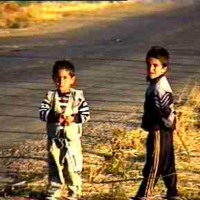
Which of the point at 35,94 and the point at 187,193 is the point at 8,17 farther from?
the point at 187,193

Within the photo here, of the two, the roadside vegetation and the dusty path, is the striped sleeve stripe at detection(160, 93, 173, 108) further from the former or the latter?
the dusty path

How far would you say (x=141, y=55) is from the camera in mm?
20000

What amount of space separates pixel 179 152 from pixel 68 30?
20164 millimetres

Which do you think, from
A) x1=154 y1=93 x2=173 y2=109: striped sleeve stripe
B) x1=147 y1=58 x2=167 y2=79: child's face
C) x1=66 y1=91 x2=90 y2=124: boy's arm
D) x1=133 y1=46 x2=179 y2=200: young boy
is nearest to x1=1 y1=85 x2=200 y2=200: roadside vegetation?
x1=133 y1=46 x2=179 y2=200: young boy


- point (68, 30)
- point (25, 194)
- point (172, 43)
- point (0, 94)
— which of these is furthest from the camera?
point (68, 30)

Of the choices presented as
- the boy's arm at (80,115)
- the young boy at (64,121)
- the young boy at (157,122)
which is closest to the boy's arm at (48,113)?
the young boy at (64,121)

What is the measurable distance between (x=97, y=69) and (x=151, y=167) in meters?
10.3

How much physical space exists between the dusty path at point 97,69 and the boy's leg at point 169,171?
173 centimetres

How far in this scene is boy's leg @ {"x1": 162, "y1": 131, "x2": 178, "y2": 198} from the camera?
6.62 m

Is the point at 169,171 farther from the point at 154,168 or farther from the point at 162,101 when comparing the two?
the point at 162,101

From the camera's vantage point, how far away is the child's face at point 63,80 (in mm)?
6344

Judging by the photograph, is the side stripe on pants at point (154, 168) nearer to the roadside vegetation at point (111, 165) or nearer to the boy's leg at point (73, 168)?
the roadside vegetation at point (111, 165)

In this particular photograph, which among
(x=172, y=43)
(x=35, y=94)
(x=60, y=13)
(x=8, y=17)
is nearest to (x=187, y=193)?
(x=35, y=94)

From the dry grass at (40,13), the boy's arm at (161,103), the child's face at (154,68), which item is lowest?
the boy's arm at (161,103)
